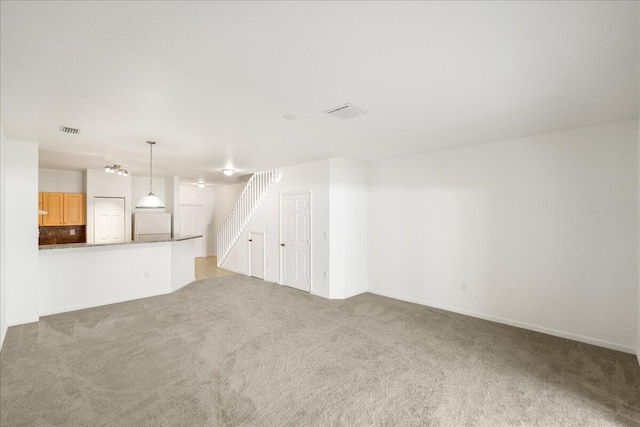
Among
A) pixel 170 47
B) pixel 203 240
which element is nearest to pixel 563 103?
pixel 170 47

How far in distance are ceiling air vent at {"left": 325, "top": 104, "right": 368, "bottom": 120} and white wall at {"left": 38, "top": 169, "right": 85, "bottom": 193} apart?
288 inches

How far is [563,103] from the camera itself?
9.59ft

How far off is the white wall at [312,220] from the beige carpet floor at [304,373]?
1.38 metres

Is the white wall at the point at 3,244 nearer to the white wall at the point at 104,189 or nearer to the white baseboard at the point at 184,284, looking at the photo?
the white baseboard at the point at 184,284

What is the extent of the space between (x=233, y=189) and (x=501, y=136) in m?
8.29

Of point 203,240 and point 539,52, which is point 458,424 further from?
point 203,240

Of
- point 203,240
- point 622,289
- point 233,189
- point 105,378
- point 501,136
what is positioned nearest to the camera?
point 105,378

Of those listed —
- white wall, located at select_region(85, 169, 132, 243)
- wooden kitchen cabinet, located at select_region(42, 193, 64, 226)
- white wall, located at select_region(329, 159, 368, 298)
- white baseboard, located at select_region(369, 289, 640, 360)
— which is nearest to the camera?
white baseboard, located at select_region(369, 289, 640, 360)

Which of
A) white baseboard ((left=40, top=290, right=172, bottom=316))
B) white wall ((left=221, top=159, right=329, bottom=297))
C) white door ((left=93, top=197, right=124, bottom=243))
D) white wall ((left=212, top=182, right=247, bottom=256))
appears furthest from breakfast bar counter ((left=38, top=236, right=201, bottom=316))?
white wall ((left=212, top=182, right=247, bottom=256))

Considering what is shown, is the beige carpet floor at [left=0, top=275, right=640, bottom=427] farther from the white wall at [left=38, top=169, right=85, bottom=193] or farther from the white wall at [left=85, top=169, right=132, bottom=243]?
the white wall at [left=38, top=169, right=85, bottom=193]

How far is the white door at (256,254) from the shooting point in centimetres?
727

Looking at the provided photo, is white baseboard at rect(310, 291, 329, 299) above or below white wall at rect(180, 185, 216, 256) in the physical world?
below

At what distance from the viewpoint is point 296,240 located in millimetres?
6348

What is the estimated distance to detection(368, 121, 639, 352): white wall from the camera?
11.4ft
